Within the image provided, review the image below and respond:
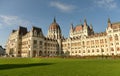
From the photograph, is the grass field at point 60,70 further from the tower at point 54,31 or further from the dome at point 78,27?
the dome at point 78,27

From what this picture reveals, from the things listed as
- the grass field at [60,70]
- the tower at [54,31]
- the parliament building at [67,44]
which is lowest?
the grass field at [60,70]

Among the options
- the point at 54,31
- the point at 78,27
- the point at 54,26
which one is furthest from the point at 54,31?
the point at 78,27

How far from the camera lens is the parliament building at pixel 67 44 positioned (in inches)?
3340

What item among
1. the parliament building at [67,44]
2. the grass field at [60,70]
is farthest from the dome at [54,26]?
the grass field at [60,70]

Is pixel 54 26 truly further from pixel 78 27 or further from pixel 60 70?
pixel 60 70

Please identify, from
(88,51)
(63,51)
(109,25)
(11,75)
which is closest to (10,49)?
(63,51)

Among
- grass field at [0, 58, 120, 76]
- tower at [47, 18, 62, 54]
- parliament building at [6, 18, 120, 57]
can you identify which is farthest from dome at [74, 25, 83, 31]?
grass field at [0, 58, 120, 76]

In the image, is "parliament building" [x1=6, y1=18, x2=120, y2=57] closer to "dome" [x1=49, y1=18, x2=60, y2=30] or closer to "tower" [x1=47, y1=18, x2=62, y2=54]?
"tower" [x1=47, y1=18, x2=62, y2=54]

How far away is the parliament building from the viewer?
84825 mm

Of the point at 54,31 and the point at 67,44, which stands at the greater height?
the point at 54,31

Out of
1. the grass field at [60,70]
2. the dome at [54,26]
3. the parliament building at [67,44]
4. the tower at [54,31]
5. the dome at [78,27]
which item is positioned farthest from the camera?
the dome at [54,26]

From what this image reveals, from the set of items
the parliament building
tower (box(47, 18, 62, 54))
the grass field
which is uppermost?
tower (box(47, 18, 62, 54))

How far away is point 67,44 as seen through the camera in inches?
4476

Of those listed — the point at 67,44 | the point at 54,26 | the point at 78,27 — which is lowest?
the point at 67,44
